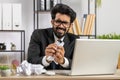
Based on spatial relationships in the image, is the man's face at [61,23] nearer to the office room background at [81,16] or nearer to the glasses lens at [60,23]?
the glasses lens at [60,23]

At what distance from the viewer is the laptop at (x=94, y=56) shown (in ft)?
5.17

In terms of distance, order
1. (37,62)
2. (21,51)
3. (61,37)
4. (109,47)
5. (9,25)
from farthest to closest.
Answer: (21,51) → (9,25) → (61,37) → (37,62) → (109,47)

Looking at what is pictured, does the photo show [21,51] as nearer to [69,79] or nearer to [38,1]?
[38,1]

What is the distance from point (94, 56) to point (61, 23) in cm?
67

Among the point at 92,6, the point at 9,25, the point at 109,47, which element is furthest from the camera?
the point at 92,6

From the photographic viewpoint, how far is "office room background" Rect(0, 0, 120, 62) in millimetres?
4082

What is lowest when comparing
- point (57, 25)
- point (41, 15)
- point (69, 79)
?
point (69, 79)

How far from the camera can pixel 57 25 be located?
7.27ft

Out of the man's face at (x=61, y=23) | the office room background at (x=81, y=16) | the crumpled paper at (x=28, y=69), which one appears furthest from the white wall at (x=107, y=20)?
the crumpled paper at (x=28, y=69)

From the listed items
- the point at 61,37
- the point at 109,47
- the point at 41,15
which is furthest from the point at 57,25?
the point at 41,15

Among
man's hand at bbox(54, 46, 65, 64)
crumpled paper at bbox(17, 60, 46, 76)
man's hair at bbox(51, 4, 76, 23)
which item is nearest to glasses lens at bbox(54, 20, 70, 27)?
man's hair at bbox(51, 4, 76, 23)

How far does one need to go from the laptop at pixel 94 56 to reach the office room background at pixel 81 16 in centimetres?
251

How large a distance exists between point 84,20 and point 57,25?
5.73ft

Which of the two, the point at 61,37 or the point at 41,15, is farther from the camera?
the point at 41,15
